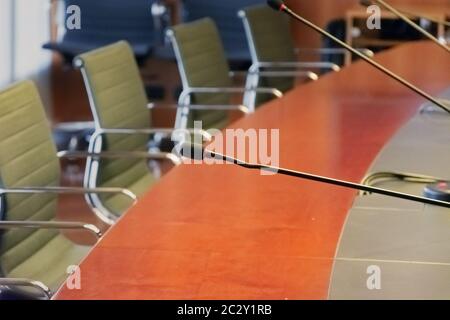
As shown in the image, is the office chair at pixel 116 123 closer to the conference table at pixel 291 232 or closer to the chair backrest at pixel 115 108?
the chair backrest at pixel 115 108

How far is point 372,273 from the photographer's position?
73.5 inches

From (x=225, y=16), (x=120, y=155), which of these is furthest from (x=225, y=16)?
(x=120, y=155)

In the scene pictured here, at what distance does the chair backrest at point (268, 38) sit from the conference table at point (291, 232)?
1552 mm

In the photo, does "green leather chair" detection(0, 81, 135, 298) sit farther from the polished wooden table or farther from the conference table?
the polished wooden table

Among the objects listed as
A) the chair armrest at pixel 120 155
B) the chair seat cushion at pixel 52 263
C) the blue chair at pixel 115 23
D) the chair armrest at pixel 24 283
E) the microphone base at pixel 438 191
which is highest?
the blue chair at pixel 115 23

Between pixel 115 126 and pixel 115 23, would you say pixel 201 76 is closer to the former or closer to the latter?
pixel 115 126

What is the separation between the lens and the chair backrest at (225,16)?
592cm

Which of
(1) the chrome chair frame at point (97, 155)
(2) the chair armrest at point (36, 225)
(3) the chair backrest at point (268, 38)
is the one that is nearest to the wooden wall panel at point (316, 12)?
(3) the chair backrest at point (268, 38)

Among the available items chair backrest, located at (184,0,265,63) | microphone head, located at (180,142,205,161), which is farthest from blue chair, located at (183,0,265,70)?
microphone head, located at (180,142,205,161)

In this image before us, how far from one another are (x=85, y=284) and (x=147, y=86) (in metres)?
4.75

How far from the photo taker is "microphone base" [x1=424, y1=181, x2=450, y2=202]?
7.30 feet

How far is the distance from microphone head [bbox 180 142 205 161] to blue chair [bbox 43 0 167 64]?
168 inches
